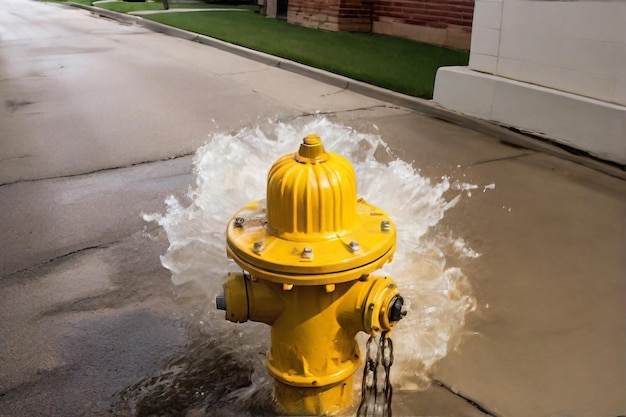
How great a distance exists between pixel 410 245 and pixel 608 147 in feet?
9.01

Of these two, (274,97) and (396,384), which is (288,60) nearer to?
(274,97)

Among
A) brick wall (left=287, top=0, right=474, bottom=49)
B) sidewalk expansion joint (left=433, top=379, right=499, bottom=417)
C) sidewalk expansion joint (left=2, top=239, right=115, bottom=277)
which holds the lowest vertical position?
sidewalk expansion joint (left=433, top=379, right=499, bottom=417)

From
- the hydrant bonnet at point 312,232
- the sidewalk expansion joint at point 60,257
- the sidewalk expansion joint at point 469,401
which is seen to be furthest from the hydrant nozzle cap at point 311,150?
the sidewalk expansion joint at point 60,257

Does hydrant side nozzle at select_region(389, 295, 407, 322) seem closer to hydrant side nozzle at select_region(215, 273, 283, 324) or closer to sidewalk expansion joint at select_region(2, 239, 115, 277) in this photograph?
hydrant side nozzle at select_region(215, 273, 283, 324)

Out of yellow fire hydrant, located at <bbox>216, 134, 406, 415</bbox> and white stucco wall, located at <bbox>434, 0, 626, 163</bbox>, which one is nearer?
yellow fire hydrant, located at <bbox>216, 134, 406, 415</bbox>

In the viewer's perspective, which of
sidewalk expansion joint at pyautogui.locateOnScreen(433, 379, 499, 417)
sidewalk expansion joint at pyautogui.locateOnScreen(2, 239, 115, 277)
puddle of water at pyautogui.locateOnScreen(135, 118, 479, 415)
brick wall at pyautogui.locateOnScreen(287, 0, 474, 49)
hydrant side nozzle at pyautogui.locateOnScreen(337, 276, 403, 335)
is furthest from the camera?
brick wall at pyautogui.locateOnScreen(287, 0, 474, 49)

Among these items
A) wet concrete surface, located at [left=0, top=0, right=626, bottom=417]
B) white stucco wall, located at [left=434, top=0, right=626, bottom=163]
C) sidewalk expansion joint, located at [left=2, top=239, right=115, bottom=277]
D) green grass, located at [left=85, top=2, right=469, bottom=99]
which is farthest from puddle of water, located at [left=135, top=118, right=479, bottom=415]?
green grass, located at [left=85, top=2, right=469, bottom=99]

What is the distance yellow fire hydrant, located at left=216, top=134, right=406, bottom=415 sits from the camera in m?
1.84

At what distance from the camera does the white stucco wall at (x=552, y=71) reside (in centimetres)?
528

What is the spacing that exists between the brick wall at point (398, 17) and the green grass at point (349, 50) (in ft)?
0.97

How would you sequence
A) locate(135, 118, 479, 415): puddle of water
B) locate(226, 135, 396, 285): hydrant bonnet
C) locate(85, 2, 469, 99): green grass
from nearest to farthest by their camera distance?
locate(226, 135, 396, 285): hydrant bonnet < locate(135, 118, 479, 415): puddle of water < locate(85, 2, 469, 99): green grass

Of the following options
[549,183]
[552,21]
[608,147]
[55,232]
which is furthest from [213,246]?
[552,21]

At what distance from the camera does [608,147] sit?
5316 mm

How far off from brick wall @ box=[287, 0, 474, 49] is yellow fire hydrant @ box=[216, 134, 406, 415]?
9631 millimetres
